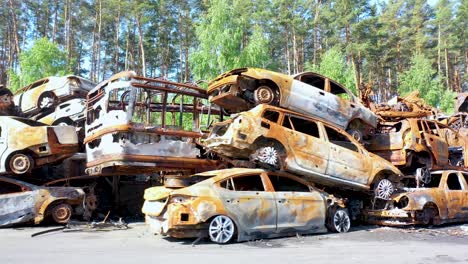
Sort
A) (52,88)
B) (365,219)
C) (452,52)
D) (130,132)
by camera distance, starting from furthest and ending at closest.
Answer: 1. (452,52)
2. (52,88)
3. (365,219)
4. (130,132)

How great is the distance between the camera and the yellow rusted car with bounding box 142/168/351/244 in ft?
24.8

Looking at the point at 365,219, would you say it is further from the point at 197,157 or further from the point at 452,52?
the point at 452,52

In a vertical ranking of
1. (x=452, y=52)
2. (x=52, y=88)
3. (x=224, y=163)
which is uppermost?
(x=452, y=52)

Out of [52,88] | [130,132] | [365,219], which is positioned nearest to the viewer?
[130,132]

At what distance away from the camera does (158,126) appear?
32.0 ft

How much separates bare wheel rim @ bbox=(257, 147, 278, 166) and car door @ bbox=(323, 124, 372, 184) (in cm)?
150

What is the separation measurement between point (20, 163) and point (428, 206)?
10.3 meters

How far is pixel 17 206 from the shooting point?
410 inches

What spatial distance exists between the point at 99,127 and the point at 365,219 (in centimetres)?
685

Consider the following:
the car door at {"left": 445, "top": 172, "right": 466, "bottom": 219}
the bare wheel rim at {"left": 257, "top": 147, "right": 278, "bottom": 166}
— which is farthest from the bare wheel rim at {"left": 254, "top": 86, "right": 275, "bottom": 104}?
the car door at {"left": 445, "top": 172, "right": 466, "bottom": 219}

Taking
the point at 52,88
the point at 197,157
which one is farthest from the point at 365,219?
the point at 52,88

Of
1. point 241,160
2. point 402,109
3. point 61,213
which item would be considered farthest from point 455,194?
point 61,213

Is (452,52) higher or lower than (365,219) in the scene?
higher

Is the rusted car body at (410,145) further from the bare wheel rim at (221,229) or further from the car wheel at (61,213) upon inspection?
the car wheel at (61,213)
